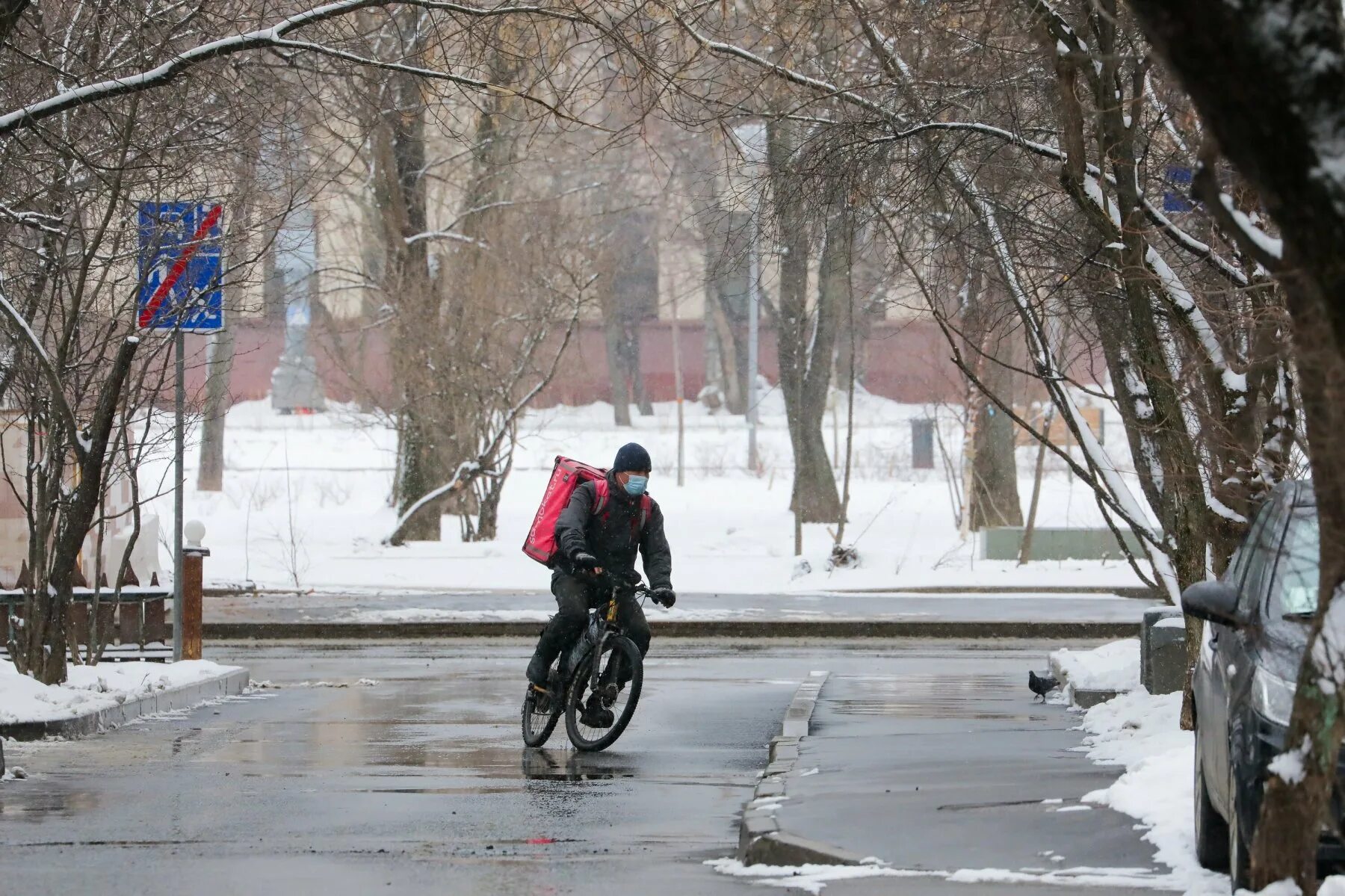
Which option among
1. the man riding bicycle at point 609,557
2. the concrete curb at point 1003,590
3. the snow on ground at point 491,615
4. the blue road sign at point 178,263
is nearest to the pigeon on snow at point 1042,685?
the man riding bicycle at point 609,557

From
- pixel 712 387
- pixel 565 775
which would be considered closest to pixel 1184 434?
pixel 565 775

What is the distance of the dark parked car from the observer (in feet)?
19.8

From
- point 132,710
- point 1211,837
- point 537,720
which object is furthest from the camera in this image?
point 132,710

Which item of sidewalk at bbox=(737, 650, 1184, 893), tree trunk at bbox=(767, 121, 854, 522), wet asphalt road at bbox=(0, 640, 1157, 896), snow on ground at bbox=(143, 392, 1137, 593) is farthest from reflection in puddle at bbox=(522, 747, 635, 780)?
tree trunk at bbox=(767, 121, 854, 522)

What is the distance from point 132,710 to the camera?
13.4 metres

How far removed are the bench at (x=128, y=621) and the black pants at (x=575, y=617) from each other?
5105 mm

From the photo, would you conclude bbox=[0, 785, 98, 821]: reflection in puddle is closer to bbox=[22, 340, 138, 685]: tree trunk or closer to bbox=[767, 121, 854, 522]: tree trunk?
bbox=[22, 340, 138, 685]: tree trunk

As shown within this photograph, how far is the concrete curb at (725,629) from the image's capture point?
2055 cm

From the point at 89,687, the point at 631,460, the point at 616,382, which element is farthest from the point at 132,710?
the point at 616,382

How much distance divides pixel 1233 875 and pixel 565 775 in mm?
5083

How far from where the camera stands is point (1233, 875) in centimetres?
621

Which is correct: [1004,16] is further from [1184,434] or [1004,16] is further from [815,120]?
[1184,434]

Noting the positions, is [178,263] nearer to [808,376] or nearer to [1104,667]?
[1104,667]

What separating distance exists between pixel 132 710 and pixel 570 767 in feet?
12.5
